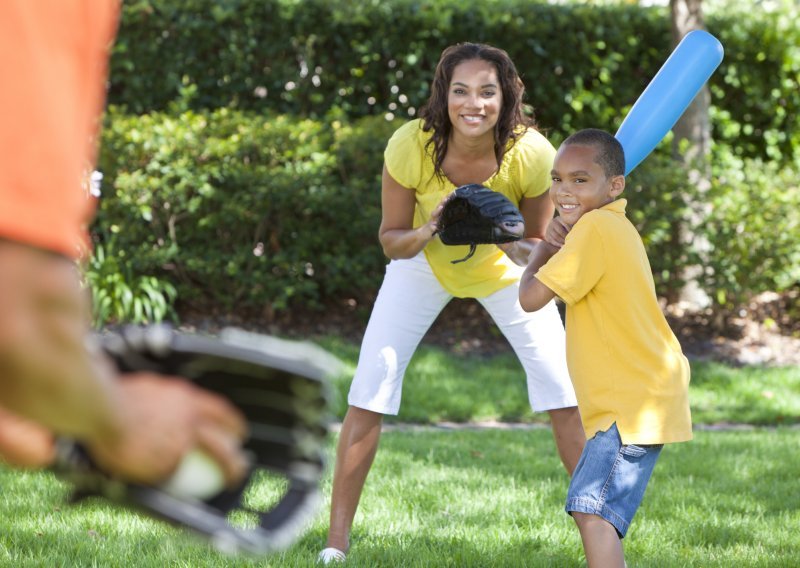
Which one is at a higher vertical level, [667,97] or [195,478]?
[667,97]

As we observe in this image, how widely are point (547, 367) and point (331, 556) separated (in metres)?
0.96

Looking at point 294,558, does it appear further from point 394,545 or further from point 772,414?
point 772,414

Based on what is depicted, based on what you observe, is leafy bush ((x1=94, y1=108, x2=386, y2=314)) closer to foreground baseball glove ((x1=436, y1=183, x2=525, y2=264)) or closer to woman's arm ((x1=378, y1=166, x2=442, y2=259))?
woman's arm ((x1=378, y1=166, x2=442, y2=259))

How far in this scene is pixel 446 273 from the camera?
12.5ft

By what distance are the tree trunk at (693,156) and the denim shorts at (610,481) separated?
550 cm

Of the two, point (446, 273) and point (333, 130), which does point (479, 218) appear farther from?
point (333, 130)

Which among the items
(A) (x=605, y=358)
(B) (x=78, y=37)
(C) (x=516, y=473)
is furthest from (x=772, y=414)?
(B) (x=78, y=37)

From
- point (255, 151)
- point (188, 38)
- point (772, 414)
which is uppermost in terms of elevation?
point (188, 38)

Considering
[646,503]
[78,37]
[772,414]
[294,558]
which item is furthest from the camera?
[772,414]

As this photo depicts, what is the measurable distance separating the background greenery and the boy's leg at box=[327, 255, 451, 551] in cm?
409

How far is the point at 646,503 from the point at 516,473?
0.70 meters

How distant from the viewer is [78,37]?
1.01 m

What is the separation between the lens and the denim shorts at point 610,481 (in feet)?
9.76

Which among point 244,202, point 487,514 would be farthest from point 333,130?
point 487,514
